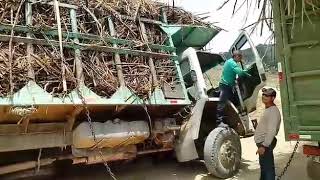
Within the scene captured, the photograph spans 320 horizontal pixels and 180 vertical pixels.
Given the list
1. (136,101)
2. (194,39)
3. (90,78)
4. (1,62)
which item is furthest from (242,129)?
(1,62)

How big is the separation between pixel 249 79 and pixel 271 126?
1.97 m

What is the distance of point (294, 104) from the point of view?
471 cm

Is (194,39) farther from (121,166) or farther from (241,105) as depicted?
(121,166)

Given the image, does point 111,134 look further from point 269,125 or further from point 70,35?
point 269,125

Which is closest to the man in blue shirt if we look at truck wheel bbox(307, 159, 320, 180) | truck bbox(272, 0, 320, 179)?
truck wheel bbox(307, 159, 320, 180)

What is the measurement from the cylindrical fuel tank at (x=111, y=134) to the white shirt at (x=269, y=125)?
4.89 ft

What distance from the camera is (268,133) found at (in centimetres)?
522

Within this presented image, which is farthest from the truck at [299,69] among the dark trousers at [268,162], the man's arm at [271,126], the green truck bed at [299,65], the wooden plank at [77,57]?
the wooden plank at [77,57]

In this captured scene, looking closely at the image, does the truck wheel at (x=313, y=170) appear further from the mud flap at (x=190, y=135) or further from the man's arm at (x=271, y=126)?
the mud flap at (x=190, y=135)

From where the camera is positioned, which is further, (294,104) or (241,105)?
(241,105)

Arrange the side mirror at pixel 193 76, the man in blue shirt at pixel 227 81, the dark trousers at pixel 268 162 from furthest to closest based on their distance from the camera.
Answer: the man in blue shirt at pixel 227 81 < the side mirror at pixel 193 76 < the dark trousers at pixel 268 162

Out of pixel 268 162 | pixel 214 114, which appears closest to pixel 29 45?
pixel 268 162

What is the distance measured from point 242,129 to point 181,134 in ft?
3.67

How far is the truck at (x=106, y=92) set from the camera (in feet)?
15.2
